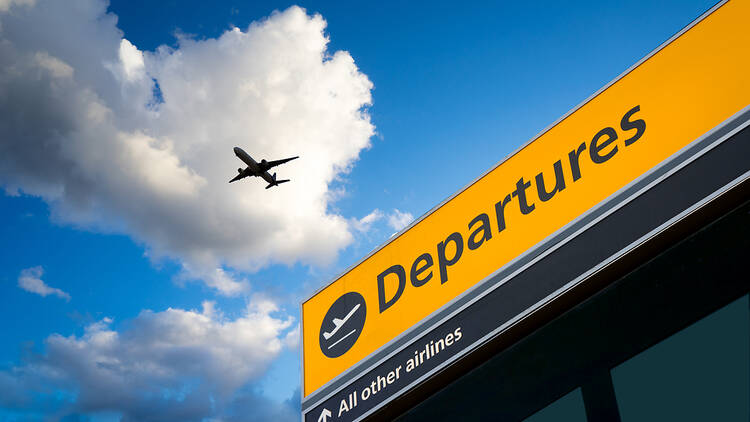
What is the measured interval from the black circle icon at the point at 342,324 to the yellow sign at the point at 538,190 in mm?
20

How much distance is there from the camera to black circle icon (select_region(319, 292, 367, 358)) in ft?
35.0

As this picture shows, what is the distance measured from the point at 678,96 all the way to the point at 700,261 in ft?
6.22

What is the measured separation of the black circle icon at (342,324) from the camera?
10.7 m

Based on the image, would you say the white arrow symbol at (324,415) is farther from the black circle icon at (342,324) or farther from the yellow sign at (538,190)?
the black circle icon at (342,324)

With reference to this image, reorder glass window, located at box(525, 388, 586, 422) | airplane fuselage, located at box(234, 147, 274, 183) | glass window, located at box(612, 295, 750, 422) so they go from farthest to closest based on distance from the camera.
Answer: airplane fuselage, located at box(234, 147, 274, 183) → glass window, located at box(525, 388, 586, 422) → glass window, located at box(612, 295, 750, 422)

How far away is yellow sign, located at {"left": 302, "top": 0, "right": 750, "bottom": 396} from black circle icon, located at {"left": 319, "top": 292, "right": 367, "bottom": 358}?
0.07 feet

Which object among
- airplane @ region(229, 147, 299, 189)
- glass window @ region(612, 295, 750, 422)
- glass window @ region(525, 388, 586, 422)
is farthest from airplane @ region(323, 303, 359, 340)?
→ airplane @ region(229, 147, 299, 189)

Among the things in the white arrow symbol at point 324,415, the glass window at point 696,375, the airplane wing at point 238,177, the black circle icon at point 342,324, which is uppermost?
the airplane wing at point 238,177

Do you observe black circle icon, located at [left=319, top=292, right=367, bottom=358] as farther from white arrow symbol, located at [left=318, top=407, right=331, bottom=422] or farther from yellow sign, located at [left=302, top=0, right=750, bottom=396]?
white arrow symbol, located at [left=318, top=407, right=331, bottom=422]

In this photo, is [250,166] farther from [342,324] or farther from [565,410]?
[565,410]

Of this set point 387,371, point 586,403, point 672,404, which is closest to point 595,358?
point 586,403

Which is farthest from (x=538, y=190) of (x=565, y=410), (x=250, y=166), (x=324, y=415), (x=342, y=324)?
(x=250, y=166)

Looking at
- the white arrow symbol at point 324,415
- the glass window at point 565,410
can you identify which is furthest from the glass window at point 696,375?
the white arrow symbol at point 324,415

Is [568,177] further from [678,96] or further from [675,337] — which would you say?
[675,337]
